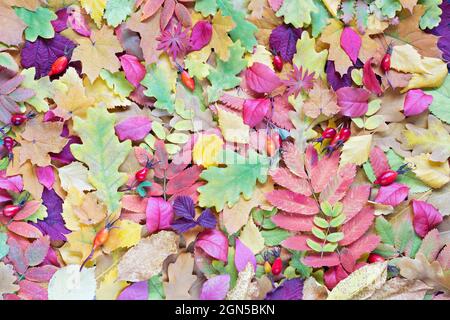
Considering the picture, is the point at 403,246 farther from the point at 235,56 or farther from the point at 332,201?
the point at 235,56

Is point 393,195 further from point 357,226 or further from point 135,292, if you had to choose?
point 135,292

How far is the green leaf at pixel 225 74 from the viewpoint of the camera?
823 millimetres

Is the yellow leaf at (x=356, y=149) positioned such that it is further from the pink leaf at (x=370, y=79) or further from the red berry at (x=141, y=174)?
the red berry at (x=141, y=174)

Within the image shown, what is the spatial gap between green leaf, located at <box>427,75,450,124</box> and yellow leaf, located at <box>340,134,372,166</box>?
0.39ft

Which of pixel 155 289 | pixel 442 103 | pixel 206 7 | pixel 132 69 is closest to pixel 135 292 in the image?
pixel 155 289

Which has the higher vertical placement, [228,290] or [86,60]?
[86,60]

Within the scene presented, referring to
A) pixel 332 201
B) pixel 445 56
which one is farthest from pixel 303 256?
pixel 445 56

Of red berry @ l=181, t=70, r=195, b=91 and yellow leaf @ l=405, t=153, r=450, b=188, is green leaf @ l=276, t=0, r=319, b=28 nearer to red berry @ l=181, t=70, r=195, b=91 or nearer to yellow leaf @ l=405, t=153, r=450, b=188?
red berry @ l=181, t=70, r=195, b=91

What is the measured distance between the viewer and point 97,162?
2.64 ft

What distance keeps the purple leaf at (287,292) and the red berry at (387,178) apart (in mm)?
212

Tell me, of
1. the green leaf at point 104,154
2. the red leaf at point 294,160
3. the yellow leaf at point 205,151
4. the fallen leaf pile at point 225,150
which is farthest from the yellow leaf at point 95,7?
the red leaf at point 294,160
